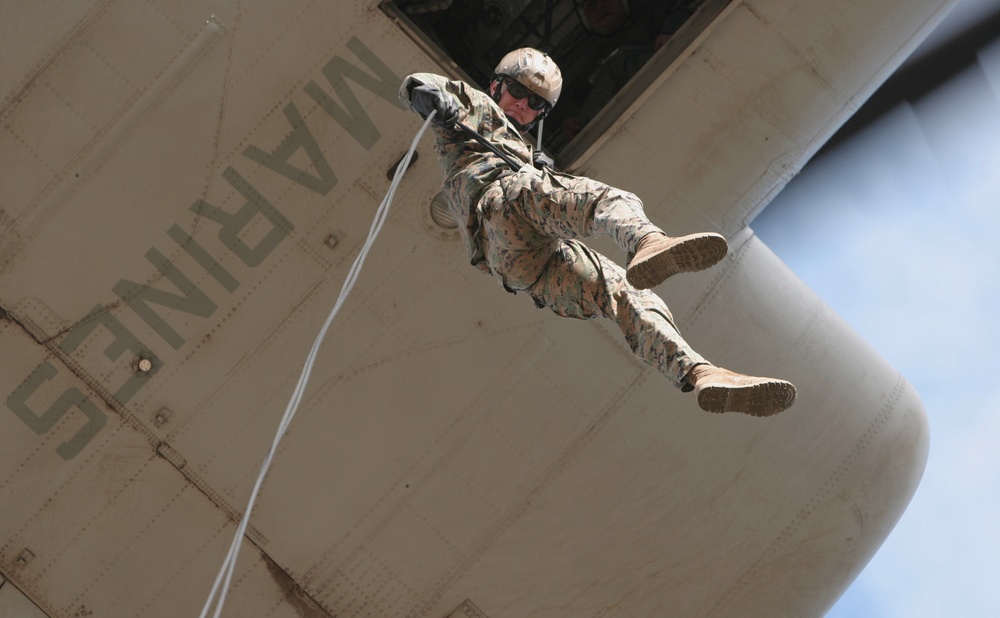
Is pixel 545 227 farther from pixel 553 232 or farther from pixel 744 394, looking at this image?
pixel 744 394

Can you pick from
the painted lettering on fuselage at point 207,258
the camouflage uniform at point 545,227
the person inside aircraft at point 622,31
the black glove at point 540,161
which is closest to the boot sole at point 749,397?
the camouflage uniform at point 545,227

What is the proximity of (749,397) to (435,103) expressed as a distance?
2.18 m

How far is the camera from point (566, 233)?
17.6 ft

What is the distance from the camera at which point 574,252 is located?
5.79m

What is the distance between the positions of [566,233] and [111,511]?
14.1 feet

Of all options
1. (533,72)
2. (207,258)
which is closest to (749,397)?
(533,72)

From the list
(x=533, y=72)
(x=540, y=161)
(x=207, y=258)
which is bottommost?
(x=207, y=258)

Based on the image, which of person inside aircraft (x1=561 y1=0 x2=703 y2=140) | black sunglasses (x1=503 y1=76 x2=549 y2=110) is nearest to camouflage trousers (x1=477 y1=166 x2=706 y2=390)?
black sunglasses (x1=503 y1=76 x2=549 y2=110)

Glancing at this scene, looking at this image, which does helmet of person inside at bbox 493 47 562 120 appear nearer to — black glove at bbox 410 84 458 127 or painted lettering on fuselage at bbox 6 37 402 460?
black glove at bbox 410 84 458 127

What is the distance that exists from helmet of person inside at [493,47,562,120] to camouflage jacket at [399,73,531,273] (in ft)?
0.71

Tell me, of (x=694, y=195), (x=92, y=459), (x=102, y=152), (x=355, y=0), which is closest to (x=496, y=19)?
(x=355, y=0)

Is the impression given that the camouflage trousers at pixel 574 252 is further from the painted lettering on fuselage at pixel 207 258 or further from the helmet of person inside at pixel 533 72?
the painted lettering on fuselage at pixel 207 258

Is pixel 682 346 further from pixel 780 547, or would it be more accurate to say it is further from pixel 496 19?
pixel 496 19

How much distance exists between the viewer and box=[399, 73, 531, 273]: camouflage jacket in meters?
5.83
